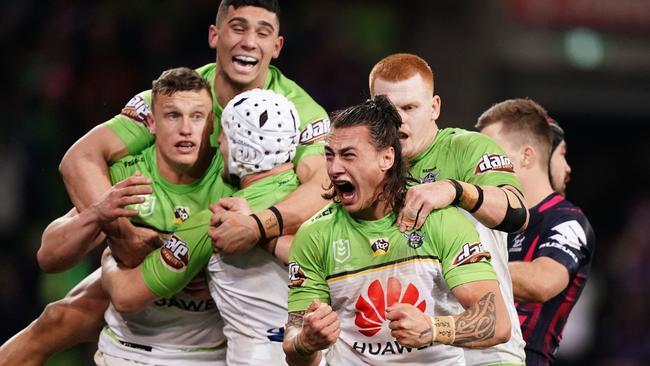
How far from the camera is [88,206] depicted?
6230 mm

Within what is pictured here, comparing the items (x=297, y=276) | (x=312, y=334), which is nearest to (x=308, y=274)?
(x=297, y=276)

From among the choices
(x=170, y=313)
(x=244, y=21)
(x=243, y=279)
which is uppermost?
(x=244, y=21)

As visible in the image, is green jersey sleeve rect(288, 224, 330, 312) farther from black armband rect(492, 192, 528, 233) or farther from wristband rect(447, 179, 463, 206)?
black armband rect(492, 192, 528, 233)

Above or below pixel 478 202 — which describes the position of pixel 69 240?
below

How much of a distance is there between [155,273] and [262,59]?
4.55 feet

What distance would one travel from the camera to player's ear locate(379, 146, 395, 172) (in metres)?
5.18

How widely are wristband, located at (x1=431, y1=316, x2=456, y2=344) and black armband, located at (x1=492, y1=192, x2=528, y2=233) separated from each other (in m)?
0.75

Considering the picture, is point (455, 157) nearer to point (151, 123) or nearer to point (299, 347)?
point (299, 347)

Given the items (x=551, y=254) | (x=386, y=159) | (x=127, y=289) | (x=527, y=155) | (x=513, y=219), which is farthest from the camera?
(x=527, y=155)

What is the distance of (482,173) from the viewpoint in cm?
564

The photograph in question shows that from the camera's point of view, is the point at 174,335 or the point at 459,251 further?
the point at 174,335

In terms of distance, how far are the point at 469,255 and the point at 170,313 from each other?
198 centimetres

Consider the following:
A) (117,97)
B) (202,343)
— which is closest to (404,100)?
(202,343)

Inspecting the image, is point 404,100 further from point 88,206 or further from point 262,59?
point 88,206
